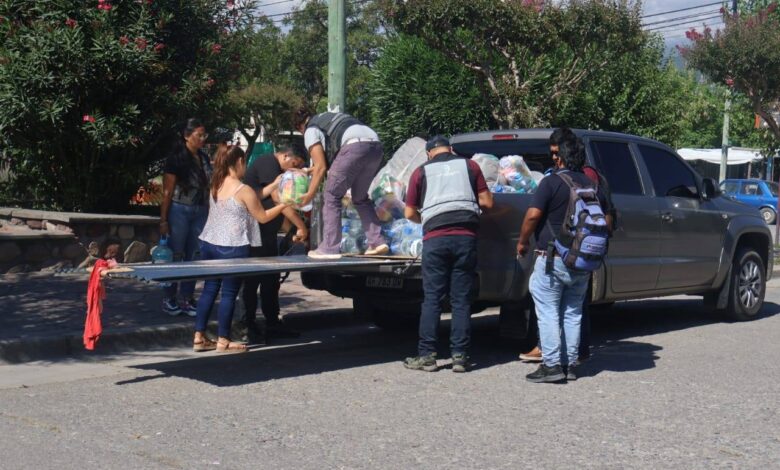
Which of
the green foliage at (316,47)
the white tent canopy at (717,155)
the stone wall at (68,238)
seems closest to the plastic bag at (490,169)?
the stone wall at (68,238)

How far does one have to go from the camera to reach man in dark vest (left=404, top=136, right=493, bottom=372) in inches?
296

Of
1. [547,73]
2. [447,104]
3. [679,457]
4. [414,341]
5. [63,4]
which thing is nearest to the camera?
[679,457]

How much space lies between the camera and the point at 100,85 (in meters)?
12.0

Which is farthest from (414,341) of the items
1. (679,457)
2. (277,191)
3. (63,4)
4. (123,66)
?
(63,4)

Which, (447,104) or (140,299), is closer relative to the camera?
(140,299)

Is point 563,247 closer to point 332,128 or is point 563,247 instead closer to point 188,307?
point 332,128

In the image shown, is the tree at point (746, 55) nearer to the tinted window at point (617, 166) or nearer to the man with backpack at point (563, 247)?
the tinted window at point (617, 166)

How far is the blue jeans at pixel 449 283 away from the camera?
296 inches

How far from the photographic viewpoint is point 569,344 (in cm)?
755

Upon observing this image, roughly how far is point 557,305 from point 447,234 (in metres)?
0.97

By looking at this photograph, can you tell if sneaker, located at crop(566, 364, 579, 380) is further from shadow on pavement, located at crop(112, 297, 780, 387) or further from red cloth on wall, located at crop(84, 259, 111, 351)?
red cloth on wall, located at crop(84, 259, 111, 351)

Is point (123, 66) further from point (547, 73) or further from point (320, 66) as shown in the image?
point (320, 66)

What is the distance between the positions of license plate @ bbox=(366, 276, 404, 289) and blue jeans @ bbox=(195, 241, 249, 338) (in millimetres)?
1040

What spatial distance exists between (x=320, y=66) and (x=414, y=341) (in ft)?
161
